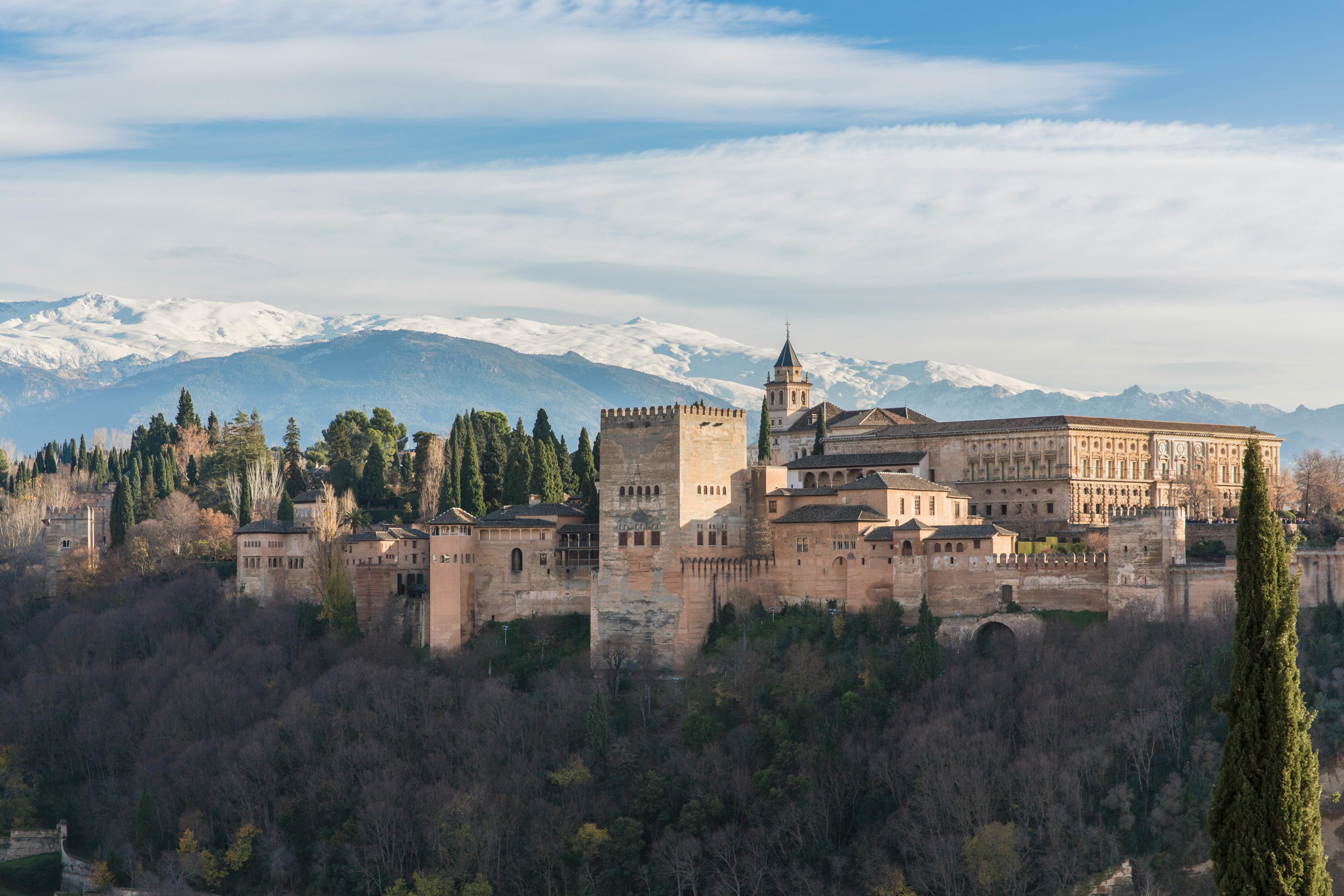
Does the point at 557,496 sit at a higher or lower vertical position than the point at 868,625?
higher

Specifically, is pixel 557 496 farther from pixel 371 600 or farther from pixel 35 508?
pixel 35 508

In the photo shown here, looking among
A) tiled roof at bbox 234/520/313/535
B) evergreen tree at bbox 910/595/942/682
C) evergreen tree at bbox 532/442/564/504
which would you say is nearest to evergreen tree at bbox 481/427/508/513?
evergreen tree at bbox 532/442/564/504

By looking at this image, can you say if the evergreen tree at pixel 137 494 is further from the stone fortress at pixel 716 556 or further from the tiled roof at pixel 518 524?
the tiled roof at pixel 518 524

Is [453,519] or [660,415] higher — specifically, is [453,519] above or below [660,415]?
below

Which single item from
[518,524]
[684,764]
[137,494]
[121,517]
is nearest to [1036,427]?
[518,524]

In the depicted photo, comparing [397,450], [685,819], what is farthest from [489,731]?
[397,450]

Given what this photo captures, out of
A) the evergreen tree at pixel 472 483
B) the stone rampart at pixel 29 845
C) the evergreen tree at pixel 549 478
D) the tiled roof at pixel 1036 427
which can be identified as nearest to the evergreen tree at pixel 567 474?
the evergreen tree at pixel 549 478

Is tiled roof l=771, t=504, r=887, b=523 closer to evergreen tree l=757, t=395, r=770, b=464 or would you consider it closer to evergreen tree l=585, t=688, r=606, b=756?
evergreen tree l=585, t=688, r=606, b=756

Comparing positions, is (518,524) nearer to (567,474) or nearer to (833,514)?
(833,514)
